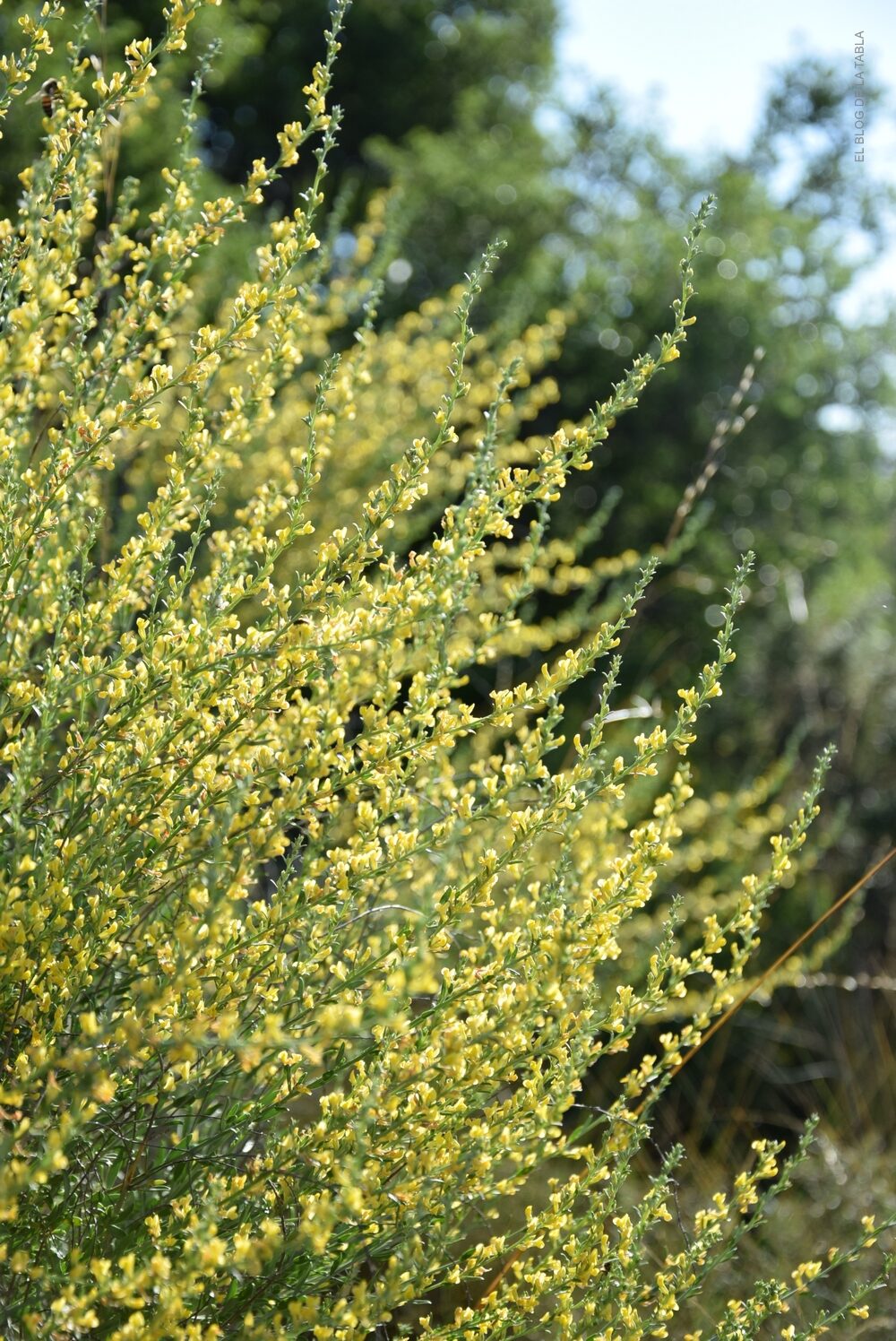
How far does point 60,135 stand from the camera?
174cm

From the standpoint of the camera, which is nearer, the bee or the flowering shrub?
the flowering shrub

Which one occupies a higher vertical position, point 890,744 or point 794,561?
point 794,561

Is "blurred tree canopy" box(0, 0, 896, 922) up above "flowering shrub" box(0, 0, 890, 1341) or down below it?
above

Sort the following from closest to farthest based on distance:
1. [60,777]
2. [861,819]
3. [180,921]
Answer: [180,921], [60,777], [861,819]

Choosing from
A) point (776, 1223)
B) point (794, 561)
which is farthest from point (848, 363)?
point (776, 1223)

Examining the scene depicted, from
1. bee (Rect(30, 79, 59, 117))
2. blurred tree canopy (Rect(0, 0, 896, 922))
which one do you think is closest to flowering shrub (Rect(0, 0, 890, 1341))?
bee (Rect(30, 79, 59, 117))

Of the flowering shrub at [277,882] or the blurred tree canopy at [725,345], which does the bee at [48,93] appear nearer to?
the flowering shrub at [277,882]

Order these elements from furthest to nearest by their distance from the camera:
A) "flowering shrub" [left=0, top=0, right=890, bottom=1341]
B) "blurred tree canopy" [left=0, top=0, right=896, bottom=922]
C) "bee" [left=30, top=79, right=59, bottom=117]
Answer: "blurred tree canopy" [left=0, top=0, right=896, bottom=922] → "bee" [left=30, top=79, right=59, bottom=117] → "flowering shrub" [left=0, top=0, right=890, bottom=1341]

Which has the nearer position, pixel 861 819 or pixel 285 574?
pixel 285 574

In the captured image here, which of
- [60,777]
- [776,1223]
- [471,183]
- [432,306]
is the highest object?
[471,183]

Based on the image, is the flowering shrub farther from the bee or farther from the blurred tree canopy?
the blurred tree canopy

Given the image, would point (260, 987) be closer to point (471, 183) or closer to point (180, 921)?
point (180, 921)

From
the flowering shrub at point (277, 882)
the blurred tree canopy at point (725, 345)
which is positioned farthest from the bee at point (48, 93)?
the blurred tree canopy at point (725, 345)

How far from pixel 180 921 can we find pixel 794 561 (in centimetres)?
649
